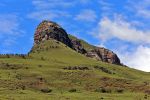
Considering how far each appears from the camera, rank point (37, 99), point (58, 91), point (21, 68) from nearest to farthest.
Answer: point (37, 99) → point (58, 91) → point (21, 68)

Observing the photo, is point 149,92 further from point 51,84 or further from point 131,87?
point 51,84

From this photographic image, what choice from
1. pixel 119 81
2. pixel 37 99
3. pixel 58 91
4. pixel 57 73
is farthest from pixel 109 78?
pixel 37 99

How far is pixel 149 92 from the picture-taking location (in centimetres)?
16362

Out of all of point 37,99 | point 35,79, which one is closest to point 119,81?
point 35,79

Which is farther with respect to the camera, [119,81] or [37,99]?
[119,81]

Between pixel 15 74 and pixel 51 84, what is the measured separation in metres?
19.1

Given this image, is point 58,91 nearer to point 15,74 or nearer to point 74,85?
point 74,85

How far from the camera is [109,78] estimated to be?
188m

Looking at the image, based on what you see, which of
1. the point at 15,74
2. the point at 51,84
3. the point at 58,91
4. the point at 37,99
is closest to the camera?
the point at 37,99

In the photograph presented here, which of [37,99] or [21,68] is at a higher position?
[21,68]

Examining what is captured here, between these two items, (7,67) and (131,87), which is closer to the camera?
(131,87)

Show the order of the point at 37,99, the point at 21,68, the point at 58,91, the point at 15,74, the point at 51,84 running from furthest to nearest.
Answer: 1. the point at 21,68
2. the point at 15,74
3. the point at 51,84
4. the point at 58,91
5. the point at 37,99

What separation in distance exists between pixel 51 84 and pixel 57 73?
20.2 metres

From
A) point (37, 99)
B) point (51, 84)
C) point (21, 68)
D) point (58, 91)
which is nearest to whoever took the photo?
point (37, 99)
